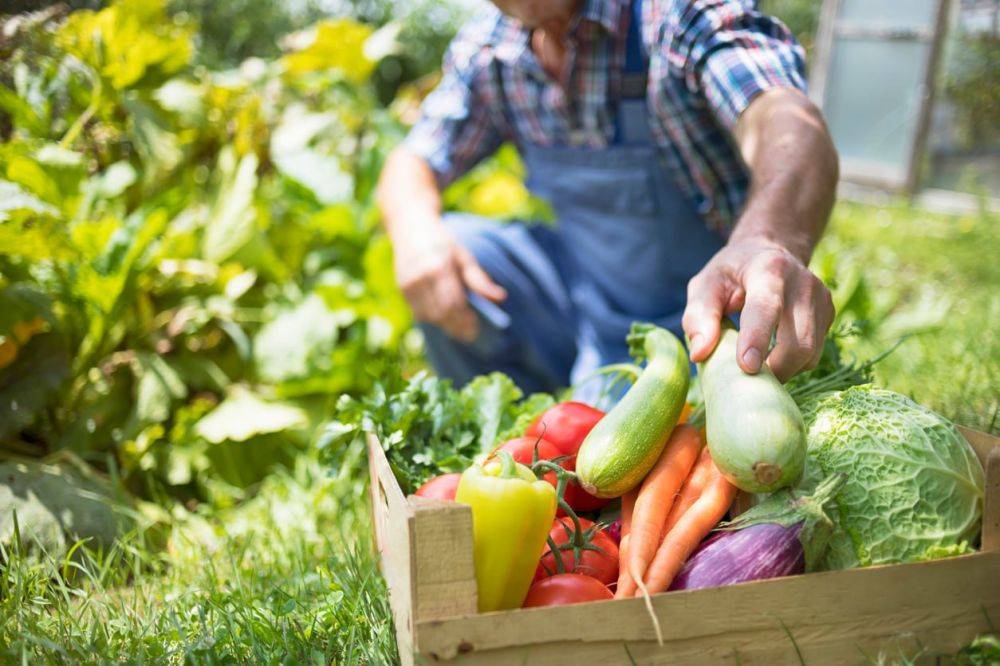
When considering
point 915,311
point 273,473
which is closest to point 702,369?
point 273,473

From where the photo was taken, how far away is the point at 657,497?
1.56 m

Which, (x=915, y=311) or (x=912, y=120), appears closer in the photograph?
(x=915, y=311)

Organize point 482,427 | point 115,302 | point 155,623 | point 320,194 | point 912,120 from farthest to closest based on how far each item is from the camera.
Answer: point 912,120
point 320,194
point 115,302
point 482,427
point 155,623

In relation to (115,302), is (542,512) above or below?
above

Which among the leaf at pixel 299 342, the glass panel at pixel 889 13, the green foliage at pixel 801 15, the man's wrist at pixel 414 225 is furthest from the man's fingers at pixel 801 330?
the green foliage at pixel 801 15

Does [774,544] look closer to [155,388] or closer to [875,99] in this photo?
[155,388]

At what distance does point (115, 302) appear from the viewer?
2.83 meters

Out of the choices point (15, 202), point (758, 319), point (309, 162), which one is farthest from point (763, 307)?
point (309, 162)

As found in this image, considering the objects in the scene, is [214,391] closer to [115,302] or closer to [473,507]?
[115,302]

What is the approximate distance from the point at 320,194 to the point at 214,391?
98 centimetres

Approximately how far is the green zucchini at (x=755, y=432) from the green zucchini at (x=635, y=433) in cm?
12

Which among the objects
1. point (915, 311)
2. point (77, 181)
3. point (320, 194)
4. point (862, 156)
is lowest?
point (862, 156)

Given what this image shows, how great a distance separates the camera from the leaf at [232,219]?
3.33m

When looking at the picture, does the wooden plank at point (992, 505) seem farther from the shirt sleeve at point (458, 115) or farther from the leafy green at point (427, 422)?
the shirt sleeve at point (458, 115)
